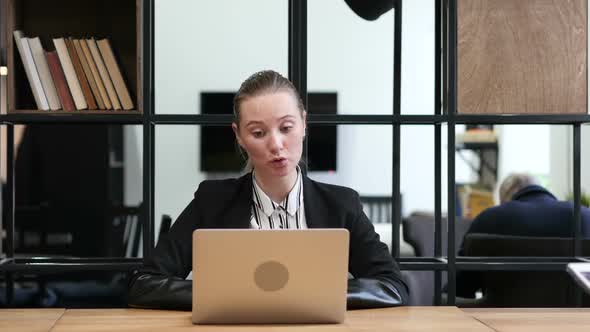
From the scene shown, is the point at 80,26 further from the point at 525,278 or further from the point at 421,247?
the point at 525,278

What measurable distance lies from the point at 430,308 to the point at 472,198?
5.40 metres

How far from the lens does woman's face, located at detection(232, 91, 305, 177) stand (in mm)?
1785

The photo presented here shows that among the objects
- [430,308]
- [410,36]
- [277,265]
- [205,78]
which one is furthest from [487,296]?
[410,36]

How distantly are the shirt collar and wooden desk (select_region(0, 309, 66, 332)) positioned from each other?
586 millimetres

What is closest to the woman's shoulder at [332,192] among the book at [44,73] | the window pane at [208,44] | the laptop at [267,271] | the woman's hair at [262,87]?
the woman's hair at [262,87]

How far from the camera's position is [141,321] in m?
1.36

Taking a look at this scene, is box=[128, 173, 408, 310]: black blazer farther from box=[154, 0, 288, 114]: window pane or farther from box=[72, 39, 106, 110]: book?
box=[154, 0, 288, 114]: window pane

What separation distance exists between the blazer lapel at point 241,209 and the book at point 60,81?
2.25 feet

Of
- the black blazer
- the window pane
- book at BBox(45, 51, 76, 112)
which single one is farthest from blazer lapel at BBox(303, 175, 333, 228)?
the window pane

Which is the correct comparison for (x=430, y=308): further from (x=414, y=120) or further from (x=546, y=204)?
(x=546, y=204)

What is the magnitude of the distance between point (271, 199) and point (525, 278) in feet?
3.76

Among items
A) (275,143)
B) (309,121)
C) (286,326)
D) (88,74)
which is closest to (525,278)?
(309,121)

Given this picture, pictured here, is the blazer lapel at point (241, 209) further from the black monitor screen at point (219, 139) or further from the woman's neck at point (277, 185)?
the black monitor screen at point (219, 139)

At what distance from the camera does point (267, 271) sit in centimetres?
124
